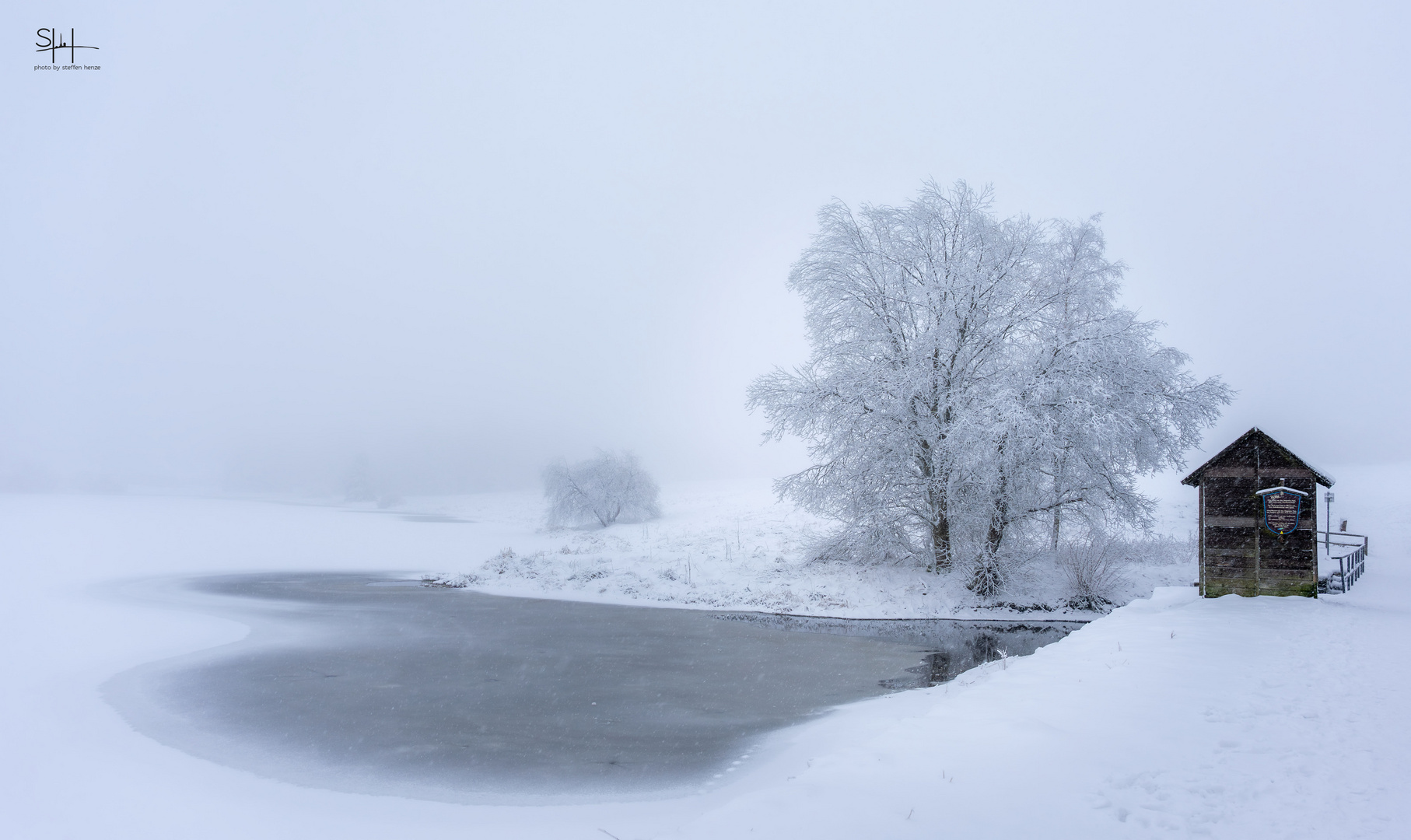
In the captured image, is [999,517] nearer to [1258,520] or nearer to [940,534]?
[940,534]

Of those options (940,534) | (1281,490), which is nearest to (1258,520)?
(1281,490)

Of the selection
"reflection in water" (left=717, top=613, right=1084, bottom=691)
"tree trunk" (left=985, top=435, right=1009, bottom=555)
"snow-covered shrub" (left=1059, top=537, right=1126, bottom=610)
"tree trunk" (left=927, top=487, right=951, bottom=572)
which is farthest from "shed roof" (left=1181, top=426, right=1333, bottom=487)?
"tree trunk" (left=927, top=487, right=951, bottom=572)

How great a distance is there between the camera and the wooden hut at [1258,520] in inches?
595

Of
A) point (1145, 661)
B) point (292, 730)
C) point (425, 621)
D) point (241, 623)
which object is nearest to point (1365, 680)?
point (1145, 661)

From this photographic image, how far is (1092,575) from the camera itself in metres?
19.3

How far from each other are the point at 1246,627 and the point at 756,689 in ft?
29.4

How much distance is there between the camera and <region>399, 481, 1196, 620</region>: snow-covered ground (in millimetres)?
19453

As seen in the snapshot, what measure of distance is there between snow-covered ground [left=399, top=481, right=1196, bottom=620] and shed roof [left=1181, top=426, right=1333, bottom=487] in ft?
17.1

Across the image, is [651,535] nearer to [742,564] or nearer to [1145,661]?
[742,564]

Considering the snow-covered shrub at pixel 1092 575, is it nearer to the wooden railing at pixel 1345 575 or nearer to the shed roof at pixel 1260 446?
the shed roof at pixel 1260 446

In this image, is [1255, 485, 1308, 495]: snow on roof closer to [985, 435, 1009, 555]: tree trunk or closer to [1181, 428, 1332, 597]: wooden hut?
[1181, 428, 1332, 597]: wooden hut

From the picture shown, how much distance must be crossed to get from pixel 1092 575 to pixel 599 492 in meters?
29.6

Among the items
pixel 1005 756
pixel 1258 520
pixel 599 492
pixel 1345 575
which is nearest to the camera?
pixel 1005 756

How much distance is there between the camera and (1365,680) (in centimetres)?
920
